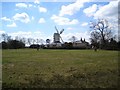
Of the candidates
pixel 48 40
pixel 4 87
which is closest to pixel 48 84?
pixel 4 87

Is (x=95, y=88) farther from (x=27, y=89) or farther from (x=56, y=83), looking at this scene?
(x=27, y=89)

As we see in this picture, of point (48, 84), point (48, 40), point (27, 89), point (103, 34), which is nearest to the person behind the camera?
point (27, 89)

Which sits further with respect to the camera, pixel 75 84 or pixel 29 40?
pixel 29 40

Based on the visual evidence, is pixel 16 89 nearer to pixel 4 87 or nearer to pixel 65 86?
pixel 4 87

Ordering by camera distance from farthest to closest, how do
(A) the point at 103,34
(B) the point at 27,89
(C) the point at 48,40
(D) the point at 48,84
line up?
1. (C) the point at 48,40
2. (A) the point at 103,34
3. (D) the point at 48,84
4. (B) the point at 27,89

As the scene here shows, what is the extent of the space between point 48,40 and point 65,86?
126m

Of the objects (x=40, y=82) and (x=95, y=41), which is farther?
(x=95, y=41)

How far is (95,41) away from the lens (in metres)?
91.4

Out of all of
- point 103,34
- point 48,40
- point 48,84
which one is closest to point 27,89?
point 48,84

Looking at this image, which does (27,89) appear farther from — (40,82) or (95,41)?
(95,41)

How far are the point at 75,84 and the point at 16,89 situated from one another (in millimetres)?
2288

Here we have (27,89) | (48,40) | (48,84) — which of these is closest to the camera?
(27,89)

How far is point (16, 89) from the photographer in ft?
27.4

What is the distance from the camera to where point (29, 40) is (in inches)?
5310
